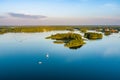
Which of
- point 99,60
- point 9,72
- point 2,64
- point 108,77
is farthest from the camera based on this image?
point 99,60

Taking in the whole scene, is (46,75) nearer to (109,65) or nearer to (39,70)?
(39,70)

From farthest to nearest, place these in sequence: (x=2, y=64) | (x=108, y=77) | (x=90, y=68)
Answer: (x=2, y=64) < (x=90, y=68) < (x=108, y=77)

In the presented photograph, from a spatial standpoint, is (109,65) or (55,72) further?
(109,65)

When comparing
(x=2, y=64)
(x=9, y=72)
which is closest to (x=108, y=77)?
(x=9, y=72)

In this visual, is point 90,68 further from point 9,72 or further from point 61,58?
point 9,72

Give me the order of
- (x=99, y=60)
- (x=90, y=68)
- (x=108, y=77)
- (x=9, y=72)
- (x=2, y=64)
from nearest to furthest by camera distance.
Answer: (x=108, y=77)
(x=9, y=72)
(x=90, y=68)
(x=2, y=64)
(x=99, y=60)

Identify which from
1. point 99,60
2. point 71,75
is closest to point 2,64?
point 71,75

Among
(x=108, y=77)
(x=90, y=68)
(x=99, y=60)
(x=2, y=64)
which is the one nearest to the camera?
(x=108, y=77)

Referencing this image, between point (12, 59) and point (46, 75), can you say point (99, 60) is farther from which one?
point (12, 59)

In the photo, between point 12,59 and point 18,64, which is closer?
point 18,64
